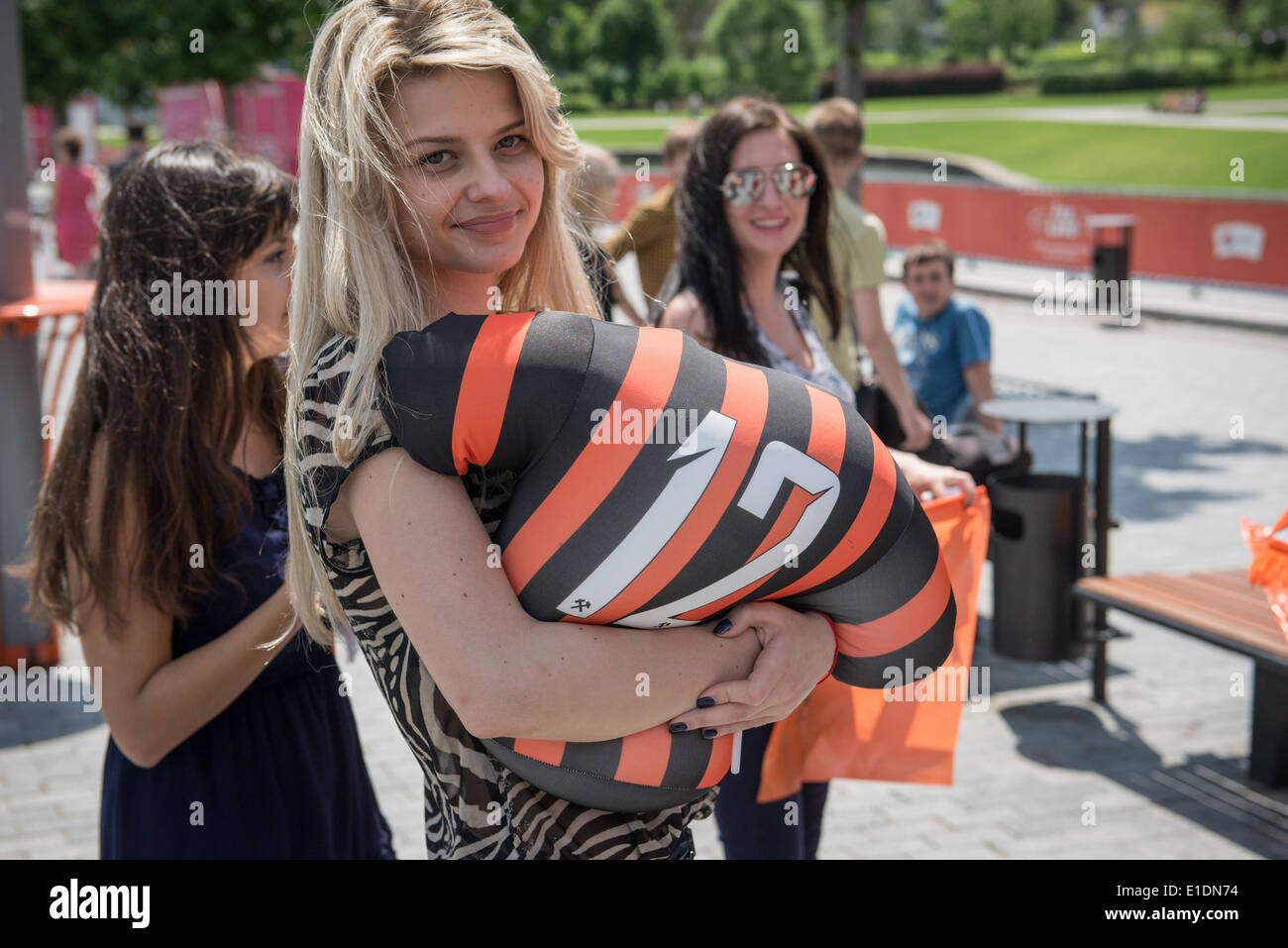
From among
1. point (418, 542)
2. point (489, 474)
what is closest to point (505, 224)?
point (489, 474)

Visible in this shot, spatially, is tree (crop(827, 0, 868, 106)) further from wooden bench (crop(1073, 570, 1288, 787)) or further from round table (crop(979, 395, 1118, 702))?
wooden bench (crop(1073, 570, 1288, 787))

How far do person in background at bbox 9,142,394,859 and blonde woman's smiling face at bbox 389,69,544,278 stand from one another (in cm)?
78

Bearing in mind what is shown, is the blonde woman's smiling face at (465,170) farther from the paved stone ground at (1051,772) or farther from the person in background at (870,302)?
the person in background at (870,302)

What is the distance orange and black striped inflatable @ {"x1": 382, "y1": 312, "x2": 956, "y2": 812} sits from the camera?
4.58ft

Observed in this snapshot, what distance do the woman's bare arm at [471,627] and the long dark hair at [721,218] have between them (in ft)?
6.16

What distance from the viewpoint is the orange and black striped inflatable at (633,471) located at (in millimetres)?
1396

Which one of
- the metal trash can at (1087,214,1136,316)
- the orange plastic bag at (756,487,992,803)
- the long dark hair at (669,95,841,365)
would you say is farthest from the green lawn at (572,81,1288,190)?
the orange plastic bag at (756,487,992,803)

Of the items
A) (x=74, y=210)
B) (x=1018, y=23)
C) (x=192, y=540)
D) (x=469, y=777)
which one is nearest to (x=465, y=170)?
(x=469, y=777)

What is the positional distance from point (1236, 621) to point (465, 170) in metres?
3.63

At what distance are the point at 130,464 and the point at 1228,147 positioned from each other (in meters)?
42.6

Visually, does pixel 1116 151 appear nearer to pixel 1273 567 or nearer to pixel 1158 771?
pixel 1158 771

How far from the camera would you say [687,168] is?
12.2 ft

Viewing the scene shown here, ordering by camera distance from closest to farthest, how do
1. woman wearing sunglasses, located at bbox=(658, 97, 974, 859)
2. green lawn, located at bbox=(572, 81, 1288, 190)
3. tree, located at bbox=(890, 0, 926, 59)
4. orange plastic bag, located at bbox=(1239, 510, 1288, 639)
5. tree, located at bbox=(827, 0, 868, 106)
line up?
orange plastic bag, located at bbox=(1239, 510, 1288, 639) < woman wearing sunglasses, located at bbox=(658, 97, 974, 859) < tree, located at bbox=(827, 0, 868, 106) < green lawn, located at bbox=(572, 81, 1288, 190) < tree, located at bbox=(890, 0, 926, 59)
